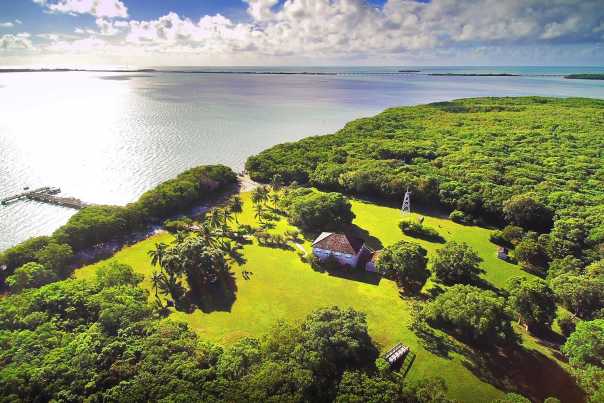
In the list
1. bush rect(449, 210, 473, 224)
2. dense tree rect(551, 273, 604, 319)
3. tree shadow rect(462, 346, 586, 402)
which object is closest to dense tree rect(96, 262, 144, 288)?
tree shadow rect(462, 346, 586, 402)

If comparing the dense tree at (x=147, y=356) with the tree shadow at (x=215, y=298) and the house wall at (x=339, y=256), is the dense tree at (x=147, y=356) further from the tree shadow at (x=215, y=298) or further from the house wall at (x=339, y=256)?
the house wall at (x=339, y=256)

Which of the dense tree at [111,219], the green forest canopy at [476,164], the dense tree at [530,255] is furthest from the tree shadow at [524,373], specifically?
the dense tree at [111,219]

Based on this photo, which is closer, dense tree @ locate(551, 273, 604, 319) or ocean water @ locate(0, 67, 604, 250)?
dense tree @ locate(551, 273, 604, 319)

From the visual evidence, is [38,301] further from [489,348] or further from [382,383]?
[489,348]

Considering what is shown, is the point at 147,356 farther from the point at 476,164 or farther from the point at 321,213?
the point at 476,164

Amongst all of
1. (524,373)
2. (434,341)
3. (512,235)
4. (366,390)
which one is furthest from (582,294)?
(366,390)

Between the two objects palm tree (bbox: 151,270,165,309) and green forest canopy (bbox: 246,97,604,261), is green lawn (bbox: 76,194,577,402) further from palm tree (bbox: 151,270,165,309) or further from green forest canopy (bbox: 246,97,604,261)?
green forest canopy (bbox: 246,97,604,261)
